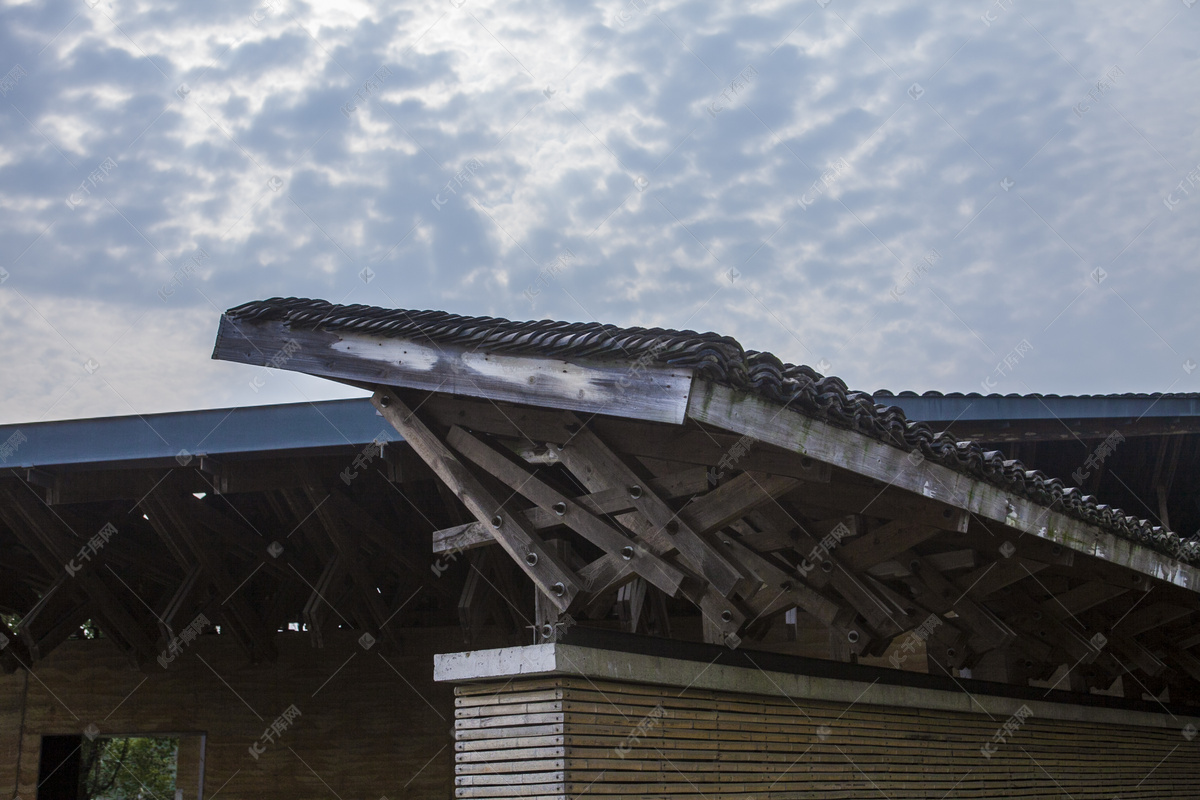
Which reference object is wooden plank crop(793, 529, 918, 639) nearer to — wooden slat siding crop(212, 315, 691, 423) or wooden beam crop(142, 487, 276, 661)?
wooden slat siding crop(212, 315, 691, 423)

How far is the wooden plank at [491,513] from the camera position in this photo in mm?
4625

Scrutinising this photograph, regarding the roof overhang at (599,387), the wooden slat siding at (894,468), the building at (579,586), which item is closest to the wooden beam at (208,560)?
the building at (579,586)

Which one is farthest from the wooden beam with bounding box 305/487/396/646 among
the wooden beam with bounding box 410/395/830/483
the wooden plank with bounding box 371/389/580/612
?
the wooden beam with bounding box 410/395/830/483

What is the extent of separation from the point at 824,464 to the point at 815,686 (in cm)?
175

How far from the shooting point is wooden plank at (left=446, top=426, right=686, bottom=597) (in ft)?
15.0

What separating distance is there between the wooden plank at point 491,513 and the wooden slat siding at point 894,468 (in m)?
1.15

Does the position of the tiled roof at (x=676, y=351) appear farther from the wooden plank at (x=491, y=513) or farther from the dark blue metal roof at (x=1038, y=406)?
the dark blue metal roof at (x=1038, y=406)

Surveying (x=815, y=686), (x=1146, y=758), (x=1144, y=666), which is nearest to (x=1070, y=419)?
(x=1144, y=666)

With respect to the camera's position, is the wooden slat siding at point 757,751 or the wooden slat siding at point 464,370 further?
the wooden slat siding at point 757,751

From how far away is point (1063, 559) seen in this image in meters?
5.86

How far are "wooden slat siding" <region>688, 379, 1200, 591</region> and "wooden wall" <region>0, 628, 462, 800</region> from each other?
6.59 m

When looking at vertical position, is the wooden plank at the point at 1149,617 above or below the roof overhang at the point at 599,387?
below

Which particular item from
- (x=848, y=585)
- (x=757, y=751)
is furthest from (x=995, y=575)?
(x=757, y=751)

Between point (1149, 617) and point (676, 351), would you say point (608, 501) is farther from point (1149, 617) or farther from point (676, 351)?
point (1149, 617)
